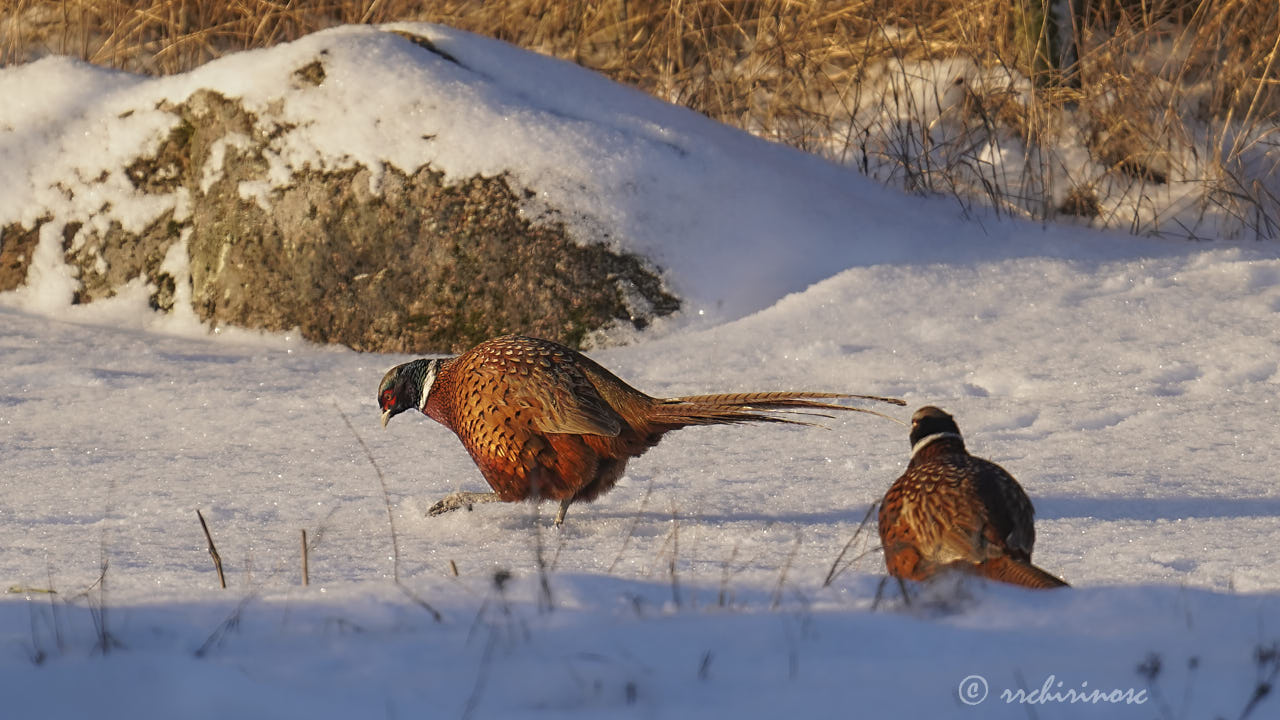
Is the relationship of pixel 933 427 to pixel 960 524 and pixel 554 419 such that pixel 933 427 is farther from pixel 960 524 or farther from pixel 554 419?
pixel 554 419

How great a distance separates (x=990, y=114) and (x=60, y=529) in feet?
16.4

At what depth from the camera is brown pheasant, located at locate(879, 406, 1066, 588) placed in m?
2.20

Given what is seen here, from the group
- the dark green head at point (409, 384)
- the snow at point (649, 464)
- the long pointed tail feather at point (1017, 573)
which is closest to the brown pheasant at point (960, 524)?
the long pointed tail feather at point (1017, 573)

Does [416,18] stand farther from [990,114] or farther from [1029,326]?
[1029,326]

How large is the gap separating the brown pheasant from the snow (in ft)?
0.34

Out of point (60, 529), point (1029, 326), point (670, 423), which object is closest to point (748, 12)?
point (1029, 326)

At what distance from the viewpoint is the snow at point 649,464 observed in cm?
175

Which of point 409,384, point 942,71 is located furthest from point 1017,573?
point 942,71

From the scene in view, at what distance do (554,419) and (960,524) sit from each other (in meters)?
1.09

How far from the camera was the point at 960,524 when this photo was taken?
87.6 inches

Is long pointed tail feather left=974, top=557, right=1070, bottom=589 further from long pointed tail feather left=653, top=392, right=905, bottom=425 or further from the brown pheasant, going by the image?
long pointed tail feather left=653, top=392, right=905, bottom=425

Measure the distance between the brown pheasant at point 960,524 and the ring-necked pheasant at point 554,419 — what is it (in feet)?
2.14

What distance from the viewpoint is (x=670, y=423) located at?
3.08m

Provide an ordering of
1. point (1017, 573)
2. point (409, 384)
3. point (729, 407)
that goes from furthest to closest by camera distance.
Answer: point (409, 384) < point (729, 407) < point (1017, 573)
